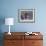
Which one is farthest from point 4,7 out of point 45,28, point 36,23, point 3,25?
point 45,28

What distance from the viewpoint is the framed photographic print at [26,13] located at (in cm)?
459

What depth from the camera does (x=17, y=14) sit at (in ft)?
15.1

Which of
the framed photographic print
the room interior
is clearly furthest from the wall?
the framed photographic print

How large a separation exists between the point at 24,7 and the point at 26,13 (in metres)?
0.22

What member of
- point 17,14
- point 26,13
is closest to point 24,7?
point 26,13

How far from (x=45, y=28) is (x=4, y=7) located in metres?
1.59

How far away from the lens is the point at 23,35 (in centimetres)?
404

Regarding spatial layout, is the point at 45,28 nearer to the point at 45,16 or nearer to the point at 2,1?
the point at 45,16

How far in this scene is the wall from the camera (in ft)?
15.1

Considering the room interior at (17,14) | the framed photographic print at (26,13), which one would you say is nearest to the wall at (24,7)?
the room interior at (17,14)

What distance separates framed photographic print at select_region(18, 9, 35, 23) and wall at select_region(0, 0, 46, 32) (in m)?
0.10

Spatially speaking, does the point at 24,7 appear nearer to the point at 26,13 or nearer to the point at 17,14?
the point at 26,13

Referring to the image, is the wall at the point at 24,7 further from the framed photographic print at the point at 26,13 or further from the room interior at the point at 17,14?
the framed photographic print at the point at 26,13

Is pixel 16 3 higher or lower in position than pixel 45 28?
higher
